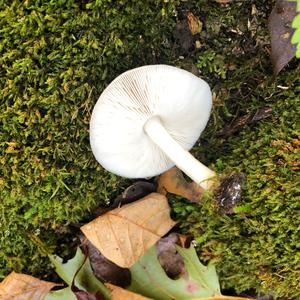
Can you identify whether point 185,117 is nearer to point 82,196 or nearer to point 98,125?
point 98,125

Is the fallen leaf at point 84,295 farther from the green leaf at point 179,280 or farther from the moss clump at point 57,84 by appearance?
the moss clump at point 57,84

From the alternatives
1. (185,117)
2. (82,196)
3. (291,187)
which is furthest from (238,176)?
(82,196)

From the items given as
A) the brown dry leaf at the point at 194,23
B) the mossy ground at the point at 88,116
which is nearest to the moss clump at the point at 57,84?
the mossy ground at the point at 88,116

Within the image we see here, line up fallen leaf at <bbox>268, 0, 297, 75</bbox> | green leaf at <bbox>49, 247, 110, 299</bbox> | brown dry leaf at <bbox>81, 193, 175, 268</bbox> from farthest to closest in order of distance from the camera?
green leaf at <bbox>49, 247, 110, 299</bbox>
brown dry leaf at <bbox>81, 193, 175, 268</bbox>
fallen leaf at <bbox>268, 0, 297, 75</bbox>

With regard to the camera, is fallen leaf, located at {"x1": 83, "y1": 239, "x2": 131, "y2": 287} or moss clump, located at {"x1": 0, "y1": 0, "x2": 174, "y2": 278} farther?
fallen leaf, located at {"x1": 83, "y1": 239, "x2": 131, "y2": 287}

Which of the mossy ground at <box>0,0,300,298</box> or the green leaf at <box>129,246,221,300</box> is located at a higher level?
the mossy ground at <box>0,0,300,298</box>

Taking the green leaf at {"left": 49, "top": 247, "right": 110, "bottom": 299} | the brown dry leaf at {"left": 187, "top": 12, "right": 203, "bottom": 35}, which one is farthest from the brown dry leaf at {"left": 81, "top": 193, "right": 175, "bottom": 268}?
the brown dry leaf at {"left": 187, "top": 12, "right": 203, "bottom": 35}

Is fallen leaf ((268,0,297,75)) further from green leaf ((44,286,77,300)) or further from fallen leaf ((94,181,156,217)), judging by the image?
green leaf ((44,286,77,300))
